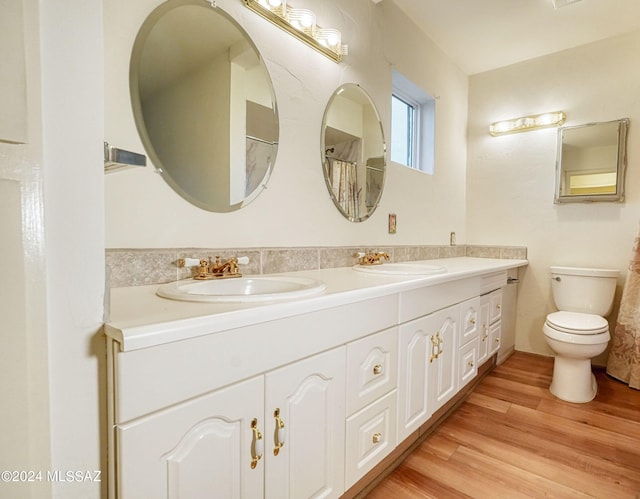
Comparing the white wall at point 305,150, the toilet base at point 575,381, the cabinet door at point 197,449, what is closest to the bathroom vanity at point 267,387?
the cabinet door at point 197,449

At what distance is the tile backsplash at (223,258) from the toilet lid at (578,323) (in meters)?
0.94

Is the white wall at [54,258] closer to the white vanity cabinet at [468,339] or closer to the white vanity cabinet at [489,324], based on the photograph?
the white vanity cabinet at [468,339]

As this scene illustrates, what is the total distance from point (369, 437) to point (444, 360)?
1.96 feet

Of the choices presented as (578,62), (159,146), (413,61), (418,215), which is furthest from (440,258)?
(159,146)

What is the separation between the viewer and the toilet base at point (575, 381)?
6.32 ft

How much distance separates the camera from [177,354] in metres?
0.62

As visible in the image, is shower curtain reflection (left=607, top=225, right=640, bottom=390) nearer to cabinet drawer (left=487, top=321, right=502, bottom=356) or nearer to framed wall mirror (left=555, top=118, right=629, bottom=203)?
framed wall mirror (left=555, top=118, right=629, bottom=203)

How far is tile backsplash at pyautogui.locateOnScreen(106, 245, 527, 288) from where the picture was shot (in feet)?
3.16

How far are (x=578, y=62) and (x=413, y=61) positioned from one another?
131 centimetres

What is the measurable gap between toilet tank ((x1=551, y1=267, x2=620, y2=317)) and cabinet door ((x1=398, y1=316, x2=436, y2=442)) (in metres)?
1.52

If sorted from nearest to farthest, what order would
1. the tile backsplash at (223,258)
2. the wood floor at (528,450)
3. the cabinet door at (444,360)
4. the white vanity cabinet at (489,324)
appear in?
the tile backsplash at (223,258) < the wood floor at (528,450) < the cabinet door at (444,360) < the white vanity cabinet at (489,324)

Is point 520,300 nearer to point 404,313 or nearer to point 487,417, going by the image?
point 487,417

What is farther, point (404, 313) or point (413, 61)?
point (413, 61)

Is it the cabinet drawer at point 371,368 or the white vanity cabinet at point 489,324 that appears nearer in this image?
the cabinet drawer at point 371,368
